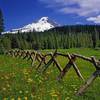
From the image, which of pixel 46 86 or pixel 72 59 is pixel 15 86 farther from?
pixel 72 59

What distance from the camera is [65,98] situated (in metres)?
11.2

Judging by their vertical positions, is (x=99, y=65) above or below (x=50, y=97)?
above

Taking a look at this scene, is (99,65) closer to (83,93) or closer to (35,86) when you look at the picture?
(83,93)

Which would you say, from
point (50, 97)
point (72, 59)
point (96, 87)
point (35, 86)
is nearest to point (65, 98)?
point (50, 97)

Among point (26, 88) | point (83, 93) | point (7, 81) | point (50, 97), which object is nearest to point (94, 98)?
point (83, 93)

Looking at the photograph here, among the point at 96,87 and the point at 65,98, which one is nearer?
the point at 65,98

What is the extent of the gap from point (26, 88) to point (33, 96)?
63.8 inches

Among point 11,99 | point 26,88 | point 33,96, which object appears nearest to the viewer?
point 11,99

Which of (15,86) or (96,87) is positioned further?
(96,87)

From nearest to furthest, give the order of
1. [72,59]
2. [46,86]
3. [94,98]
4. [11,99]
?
[11,99]
[94,98]
[46,86]
[72,59]

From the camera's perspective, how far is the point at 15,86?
1294 cm

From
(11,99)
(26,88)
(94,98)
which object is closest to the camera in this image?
(11,99)

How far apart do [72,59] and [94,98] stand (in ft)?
12.9

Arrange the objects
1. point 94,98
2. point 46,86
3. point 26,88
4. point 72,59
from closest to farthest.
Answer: point 94,98
point 26,88
point 46,86
point 72,59
